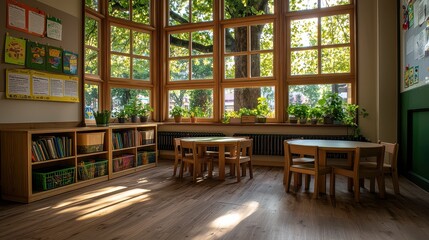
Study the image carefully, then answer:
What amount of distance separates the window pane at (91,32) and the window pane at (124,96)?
3.32ft

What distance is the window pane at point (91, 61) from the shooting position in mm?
5645

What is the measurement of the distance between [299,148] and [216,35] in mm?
3748

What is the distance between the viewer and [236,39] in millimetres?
6586

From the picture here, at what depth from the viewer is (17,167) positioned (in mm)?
3617

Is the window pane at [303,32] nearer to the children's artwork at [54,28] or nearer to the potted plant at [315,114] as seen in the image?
the potted plant at [315,114]

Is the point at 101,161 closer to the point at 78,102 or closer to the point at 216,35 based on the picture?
the point at 78,102

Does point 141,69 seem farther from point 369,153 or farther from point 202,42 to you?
point 369,153

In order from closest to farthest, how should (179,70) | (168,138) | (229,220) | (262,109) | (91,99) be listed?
(229,220) < (91,99) < (262,109) < (168,138) < (179,70)

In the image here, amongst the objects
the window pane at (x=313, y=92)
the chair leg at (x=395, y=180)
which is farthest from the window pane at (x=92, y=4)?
the chair leg at (x=395, y=180)

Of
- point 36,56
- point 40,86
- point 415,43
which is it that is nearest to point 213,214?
point 40,86

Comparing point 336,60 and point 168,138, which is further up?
point 336,60

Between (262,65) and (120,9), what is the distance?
3307 millimetres

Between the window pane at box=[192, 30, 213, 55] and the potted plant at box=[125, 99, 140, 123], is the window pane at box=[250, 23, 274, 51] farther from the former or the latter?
the potted plant at box=[125, 99, 140, 123]

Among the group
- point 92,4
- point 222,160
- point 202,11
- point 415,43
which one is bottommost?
point 222,160
